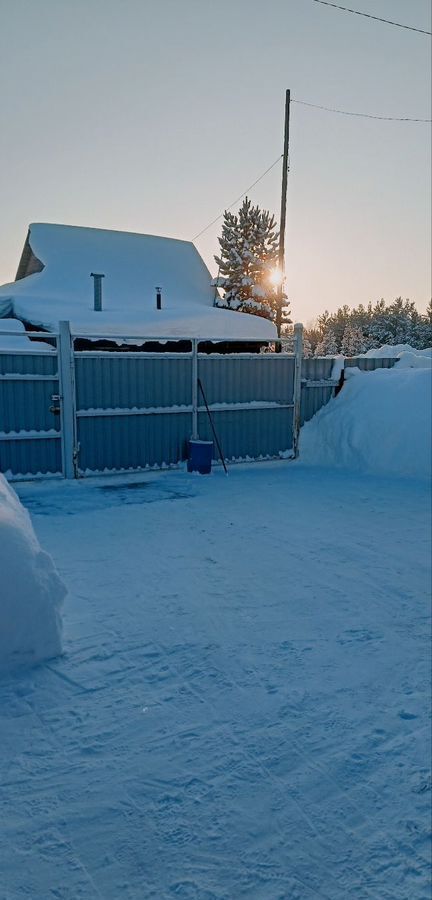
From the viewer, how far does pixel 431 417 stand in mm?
10141

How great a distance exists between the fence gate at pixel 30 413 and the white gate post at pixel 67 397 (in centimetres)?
6

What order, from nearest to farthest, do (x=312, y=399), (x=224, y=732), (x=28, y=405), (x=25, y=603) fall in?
(x=224, y=732)
(x=25, y=603)
(x=28, y=405)
(x=312, y=399)

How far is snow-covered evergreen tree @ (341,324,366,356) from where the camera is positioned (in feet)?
179

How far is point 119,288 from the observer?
18.8 m

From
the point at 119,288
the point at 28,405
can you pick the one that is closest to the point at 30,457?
the point at 28,405

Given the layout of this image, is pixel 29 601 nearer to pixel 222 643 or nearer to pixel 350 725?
pixel 222 643

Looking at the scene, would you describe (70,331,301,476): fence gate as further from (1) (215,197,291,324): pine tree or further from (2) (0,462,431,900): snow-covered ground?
(1) (215,197,291,324): pine tree

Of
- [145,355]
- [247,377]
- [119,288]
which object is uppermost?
[119,288]

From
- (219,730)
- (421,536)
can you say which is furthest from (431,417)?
(219,730)

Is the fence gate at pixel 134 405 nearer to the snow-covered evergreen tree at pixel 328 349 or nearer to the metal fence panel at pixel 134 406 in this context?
the metal fence panel at pixel 134 406

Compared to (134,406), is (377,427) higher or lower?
lower

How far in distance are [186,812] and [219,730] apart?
55cm

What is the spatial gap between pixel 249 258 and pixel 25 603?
26.4 m

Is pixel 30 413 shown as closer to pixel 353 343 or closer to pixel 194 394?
pixel 194 394
